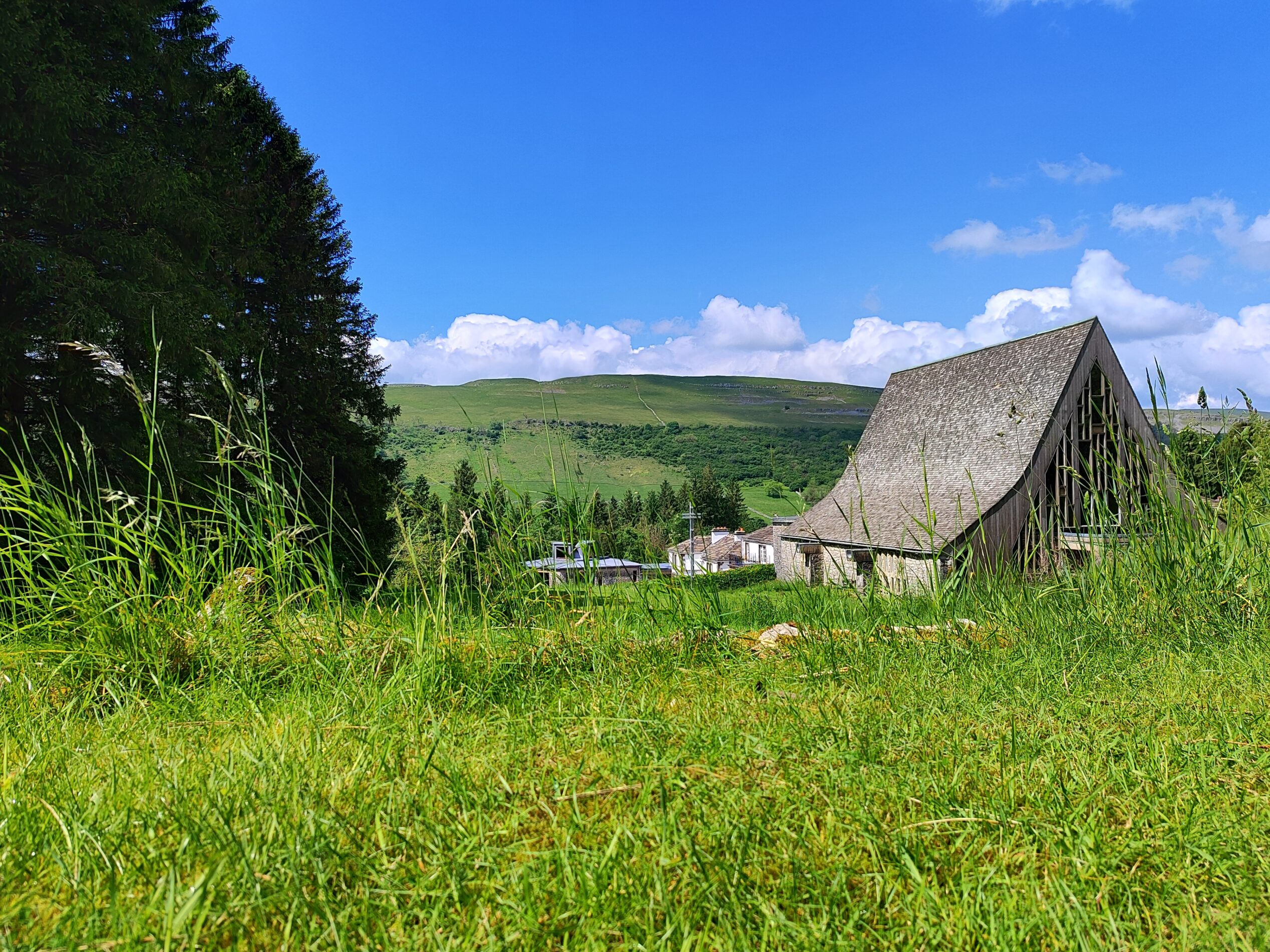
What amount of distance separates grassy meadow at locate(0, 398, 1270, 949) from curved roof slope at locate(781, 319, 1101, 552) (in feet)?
46.6

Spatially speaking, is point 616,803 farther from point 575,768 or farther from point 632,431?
point 632,431

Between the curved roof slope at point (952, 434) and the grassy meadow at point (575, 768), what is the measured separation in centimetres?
1419

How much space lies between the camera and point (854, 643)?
2781mm

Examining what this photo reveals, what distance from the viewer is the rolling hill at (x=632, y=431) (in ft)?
10.1

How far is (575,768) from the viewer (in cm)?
160

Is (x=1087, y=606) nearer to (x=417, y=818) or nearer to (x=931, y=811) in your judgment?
(x=931, y=811)

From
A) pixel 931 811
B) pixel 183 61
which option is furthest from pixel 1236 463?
pixel 183 61

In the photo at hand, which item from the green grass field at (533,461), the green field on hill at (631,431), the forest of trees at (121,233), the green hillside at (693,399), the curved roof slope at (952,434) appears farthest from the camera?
the green hillside at (693,399)

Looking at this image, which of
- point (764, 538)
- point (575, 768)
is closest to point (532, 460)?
point (575, 768)

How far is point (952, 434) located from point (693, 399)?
12192 cm

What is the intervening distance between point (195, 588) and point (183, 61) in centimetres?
1524

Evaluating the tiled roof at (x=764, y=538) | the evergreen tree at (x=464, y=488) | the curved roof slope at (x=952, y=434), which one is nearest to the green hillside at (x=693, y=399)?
the tiled roof at (x=764, y=538)

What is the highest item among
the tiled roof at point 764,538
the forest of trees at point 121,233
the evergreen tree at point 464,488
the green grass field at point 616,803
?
the forest of trees at point 121,233

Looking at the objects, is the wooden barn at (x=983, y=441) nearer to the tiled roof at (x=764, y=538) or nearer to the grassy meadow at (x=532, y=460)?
the grassy meadow at (x=532, y=460)
